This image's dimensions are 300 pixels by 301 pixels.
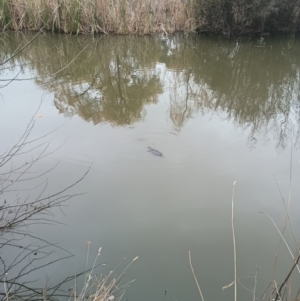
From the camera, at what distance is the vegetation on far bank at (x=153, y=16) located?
22.1 feet

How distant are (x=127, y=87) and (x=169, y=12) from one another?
3.57 metres

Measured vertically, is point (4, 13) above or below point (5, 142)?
above

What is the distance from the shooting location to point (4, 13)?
6.83 meters

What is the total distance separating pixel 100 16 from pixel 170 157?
4.81 m

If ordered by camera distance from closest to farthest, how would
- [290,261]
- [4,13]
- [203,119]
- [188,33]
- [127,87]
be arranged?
[290,261]
[203,119]
[127,87]
[4,13]
[188,33]

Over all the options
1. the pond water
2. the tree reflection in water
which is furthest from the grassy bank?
the pond water

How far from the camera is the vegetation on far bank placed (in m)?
6.72

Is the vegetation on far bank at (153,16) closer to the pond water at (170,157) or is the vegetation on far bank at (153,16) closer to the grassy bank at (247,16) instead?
the grassy bank at (247,16)

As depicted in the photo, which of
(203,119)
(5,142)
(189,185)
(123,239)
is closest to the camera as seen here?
(123,239)

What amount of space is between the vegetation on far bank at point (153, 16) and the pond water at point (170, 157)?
1228 mm

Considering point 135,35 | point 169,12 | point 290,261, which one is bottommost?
point 290,261

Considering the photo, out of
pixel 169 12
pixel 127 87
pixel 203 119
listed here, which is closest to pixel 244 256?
pixel 203 119

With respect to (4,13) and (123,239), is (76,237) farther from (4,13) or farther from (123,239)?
(4,13)

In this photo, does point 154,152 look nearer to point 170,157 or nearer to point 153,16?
point 170,157
